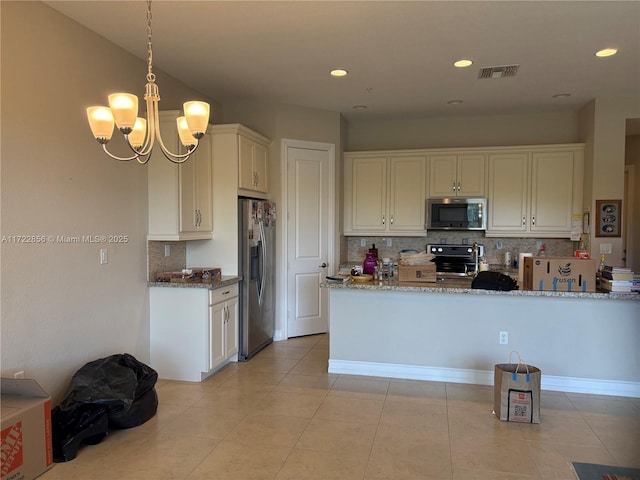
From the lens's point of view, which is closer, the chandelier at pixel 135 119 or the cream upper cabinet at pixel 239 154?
the chandelier at pixel 135 119

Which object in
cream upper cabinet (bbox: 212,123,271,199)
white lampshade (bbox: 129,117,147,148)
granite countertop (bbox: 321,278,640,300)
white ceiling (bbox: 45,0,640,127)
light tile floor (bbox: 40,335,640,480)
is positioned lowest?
light tile floor (bbox: 40,335,640,480)

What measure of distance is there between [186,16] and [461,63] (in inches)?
92.8

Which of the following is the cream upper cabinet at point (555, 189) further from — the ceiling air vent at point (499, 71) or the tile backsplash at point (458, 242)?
the ceiling air vent at point (499, 71)

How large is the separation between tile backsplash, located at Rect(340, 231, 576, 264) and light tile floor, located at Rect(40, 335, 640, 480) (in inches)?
99.1

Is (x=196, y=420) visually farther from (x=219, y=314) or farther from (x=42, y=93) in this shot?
(x=42, y=93)

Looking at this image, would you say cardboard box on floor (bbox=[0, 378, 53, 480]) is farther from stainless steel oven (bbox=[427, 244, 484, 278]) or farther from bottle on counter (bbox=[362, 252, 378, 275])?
stainless steel oven (bbox=[427, 244, 484, 278])

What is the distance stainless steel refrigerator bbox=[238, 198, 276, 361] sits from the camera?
446cm

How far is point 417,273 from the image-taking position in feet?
12.9

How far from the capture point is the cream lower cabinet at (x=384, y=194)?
5.79 metres

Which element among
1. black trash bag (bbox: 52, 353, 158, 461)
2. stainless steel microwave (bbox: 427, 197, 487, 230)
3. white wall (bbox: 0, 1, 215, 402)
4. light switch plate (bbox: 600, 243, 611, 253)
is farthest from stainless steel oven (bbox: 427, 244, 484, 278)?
black trash bag (bbox: 52, 353, 158, 461)

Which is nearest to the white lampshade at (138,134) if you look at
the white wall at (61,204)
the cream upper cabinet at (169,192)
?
Answer: the white wall at (61,204)

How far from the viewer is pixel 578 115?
5.52 m

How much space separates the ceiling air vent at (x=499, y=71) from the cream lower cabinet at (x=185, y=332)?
3.20 m

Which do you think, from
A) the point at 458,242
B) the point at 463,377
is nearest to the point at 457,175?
the point at 458,242
